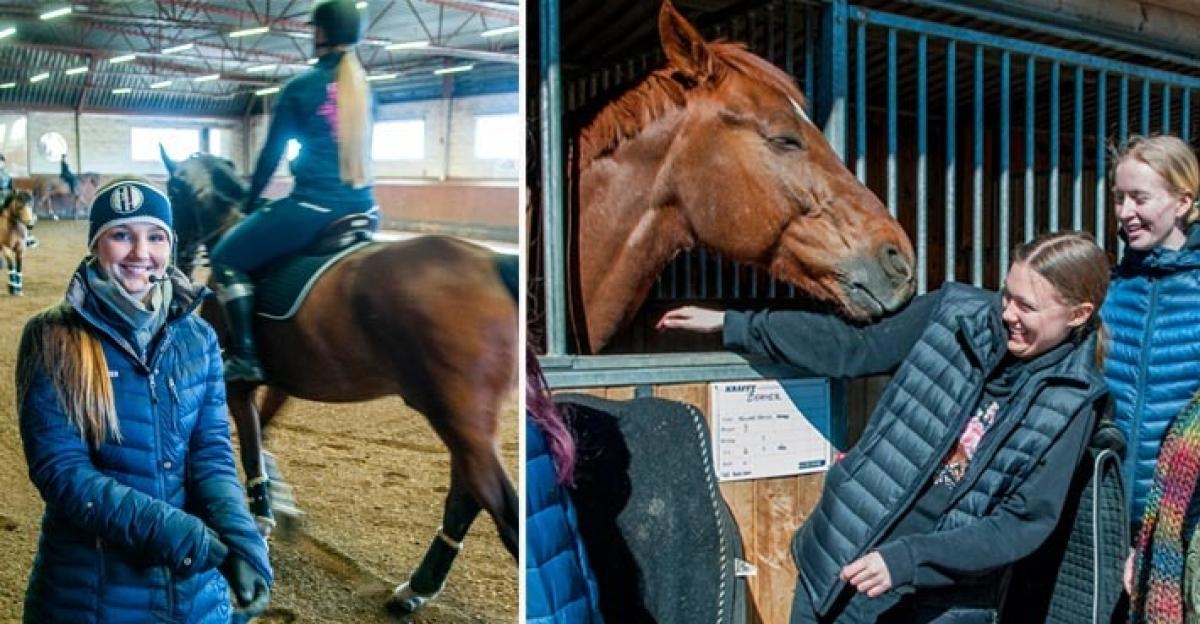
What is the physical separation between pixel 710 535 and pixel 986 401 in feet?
2.14

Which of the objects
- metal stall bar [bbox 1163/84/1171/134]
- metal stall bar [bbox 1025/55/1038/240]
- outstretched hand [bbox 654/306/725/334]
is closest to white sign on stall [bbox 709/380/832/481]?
outstretched hand [bbox 654/306/725/334]

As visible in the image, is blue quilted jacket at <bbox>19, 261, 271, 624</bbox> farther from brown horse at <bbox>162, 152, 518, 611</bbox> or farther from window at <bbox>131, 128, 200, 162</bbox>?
window at <bbox>131, 128, 200, 162</bbox>

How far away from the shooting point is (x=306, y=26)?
1824 mm

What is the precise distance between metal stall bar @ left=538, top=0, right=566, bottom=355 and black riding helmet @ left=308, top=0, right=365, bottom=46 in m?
0.62

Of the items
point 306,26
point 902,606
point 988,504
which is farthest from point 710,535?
point 306,26

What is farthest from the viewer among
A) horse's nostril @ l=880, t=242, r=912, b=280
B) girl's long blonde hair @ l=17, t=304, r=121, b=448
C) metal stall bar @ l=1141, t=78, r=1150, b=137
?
metal stall bar @ l=1141, t=78, r=1150, b=137

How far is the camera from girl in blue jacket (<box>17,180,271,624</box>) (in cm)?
169

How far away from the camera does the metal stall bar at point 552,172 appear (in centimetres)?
238

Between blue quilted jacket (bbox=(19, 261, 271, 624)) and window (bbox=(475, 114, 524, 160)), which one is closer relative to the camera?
blue quilted jacket (bbox=(19, 261, 271, 624))

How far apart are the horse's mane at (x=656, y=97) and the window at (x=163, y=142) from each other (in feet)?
3.64

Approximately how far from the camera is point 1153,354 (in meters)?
2.46

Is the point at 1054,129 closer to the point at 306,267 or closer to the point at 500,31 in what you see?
the point at 500,31

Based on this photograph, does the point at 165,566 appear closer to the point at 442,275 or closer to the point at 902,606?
the point at 442,275

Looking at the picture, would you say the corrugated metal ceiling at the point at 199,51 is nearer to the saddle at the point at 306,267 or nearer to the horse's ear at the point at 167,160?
the horse's ear at the point at 167,160
